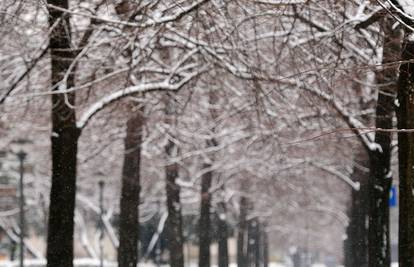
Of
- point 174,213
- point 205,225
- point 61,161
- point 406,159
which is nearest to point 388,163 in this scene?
point 406,159

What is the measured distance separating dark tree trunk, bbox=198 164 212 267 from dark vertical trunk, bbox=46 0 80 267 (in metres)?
13.7

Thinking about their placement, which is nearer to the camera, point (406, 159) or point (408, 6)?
point (408, 6)

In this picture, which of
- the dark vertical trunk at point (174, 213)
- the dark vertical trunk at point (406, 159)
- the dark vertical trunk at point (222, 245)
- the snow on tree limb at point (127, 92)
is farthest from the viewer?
the dark vertical trunk at point (222, 245)

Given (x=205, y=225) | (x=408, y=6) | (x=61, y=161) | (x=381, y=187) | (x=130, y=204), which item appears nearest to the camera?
(x=408, y=6)

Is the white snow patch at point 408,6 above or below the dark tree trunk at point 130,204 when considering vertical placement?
above

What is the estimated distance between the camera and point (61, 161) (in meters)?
15.3

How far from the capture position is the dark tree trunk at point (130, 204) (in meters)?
20.7

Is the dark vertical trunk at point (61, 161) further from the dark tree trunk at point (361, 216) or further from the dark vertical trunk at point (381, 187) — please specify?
the dark tree trunk at point (361, 216)

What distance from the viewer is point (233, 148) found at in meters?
32.5

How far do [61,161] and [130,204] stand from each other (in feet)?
19.7

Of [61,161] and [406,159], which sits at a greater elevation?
[61,161]

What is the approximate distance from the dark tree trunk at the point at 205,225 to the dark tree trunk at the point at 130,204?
7646 mm


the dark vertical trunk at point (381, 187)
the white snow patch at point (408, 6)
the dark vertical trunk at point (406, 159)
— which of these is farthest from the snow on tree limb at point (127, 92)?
the white snow patch at point (408, 6)

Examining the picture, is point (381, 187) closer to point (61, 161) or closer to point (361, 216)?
point (61, 161)
